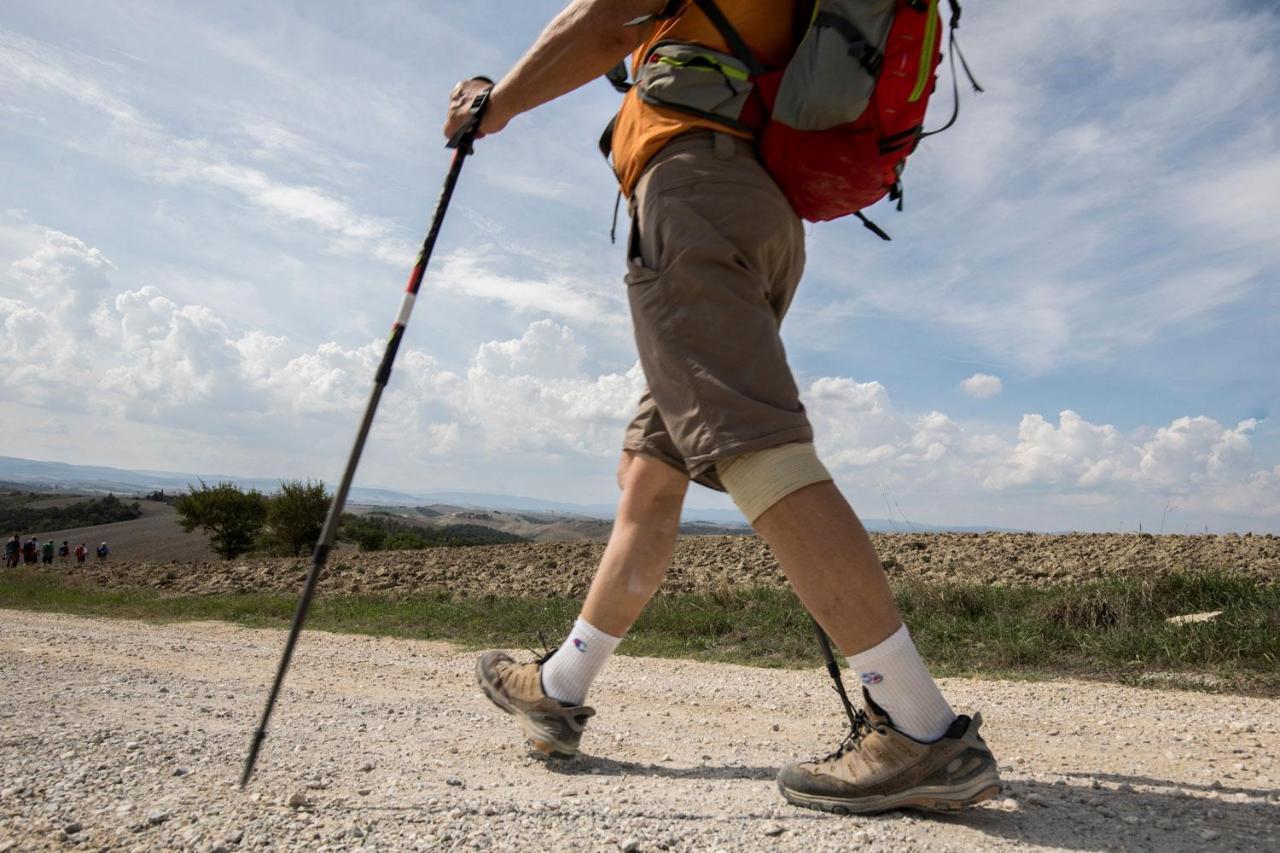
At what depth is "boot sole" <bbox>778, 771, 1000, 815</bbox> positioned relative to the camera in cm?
205

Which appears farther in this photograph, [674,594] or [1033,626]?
[674,594]

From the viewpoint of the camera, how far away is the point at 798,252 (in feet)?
7.88

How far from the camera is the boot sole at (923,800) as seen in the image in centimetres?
205

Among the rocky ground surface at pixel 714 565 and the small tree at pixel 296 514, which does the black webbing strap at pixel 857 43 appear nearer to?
the rocky ground surface at pixel 714 565

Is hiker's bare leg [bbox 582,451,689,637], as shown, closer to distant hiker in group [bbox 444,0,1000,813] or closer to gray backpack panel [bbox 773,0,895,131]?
distant hiker in group [bbox 444,0,1000,813]

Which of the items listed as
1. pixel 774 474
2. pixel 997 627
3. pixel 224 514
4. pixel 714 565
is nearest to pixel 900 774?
pixel 774 474

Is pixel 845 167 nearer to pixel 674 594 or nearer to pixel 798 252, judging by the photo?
pixel 798 252

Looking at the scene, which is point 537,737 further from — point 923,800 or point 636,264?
point 636,264

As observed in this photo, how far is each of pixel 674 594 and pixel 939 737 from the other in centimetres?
803

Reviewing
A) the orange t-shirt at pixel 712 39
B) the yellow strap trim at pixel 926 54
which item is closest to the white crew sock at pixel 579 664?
the orange t-shirt at pixel 712 39

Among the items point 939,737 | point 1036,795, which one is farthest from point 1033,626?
point 939,737

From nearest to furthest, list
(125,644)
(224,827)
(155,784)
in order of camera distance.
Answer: (224,827) < (155,784) < (125,644)

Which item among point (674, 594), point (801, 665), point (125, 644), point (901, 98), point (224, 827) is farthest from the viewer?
point (674, 594)

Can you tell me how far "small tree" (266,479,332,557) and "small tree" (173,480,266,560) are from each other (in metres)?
4.78
